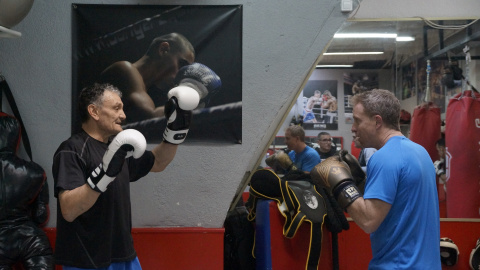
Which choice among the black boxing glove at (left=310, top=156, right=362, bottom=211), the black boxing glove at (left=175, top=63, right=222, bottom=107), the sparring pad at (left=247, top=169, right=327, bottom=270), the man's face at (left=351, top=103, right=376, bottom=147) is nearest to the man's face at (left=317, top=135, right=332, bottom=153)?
the sparring pad at (left=247, top=169, right=327, bottom=270)

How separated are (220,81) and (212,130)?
345 mm

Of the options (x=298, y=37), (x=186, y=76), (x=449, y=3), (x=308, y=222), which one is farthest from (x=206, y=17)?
(x=449, y=3)

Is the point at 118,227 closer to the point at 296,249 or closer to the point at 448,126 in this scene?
the point at 296,249

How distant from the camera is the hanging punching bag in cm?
463

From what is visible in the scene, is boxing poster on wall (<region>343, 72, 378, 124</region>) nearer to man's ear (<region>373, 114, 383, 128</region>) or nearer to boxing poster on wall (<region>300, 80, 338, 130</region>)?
boxing poster on wall (<region>300, 80, 338, 130</region>)

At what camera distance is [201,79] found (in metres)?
3.64

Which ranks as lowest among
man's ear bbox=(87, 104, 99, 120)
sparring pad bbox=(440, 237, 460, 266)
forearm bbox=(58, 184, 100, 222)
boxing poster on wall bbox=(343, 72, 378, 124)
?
sparring pad bbox=(440, 237, 460, 266)

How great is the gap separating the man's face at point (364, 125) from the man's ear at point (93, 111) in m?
1.24

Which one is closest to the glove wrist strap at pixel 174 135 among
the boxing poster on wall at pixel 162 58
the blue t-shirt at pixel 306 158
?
the boxing poster on wall at pixel 162 58

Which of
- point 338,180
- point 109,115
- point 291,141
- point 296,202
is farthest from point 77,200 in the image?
point 291,141

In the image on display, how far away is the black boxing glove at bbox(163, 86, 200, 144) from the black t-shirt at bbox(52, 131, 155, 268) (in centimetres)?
38

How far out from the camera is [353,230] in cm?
403

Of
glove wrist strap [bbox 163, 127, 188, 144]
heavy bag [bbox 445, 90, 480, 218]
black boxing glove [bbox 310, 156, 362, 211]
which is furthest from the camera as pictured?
heavy bag [bbox 445, 90, 480, 218]

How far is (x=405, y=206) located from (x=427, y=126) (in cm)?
268
